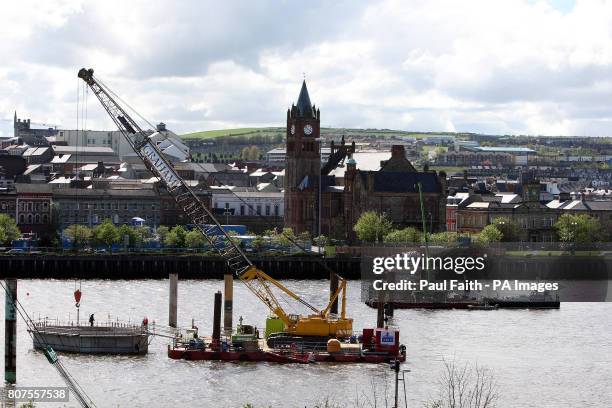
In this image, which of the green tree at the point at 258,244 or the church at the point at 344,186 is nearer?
A: the green tree at the point at 258,244

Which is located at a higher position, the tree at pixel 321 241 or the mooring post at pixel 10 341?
the tree at pixel 321 241

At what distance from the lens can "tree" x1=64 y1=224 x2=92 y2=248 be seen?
156525 millimetres

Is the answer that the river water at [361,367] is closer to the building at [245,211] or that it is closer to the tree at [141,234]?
the tree at [141,234]

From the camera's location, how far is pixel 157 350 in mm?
87938

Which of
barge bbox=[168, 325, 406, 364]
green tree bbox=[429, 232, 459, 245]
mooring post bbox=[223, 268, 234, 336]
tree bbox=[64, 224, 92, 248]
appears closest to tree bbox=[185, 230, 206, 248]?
tree bbox=[64, 224, 92, 248]

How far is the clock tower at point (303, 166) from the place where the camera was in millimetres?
178375

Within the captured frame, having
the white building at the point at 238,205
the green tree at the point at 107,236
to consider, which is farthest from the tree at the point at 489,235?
the white building at the point at 238,205

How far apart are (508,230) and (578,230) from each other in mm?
6544

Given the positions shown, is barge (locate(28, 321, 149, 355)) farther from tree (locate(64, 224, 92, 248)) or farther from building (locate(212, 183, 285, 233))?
building (locate(212, 183, 285, 233))

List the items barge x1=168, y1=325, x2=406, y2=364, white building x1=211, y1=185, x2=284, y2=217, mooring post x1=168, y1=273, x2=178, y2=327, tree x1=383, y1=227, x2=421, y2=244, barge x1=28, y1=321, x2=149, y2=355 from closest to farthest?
barge x1=168, y1=325, x2=406, y2=364, barge x1=28, y1=321, x2=149, y2=355, mooring post x1=168, y1=273, x2=178, y2=327, tree x1=383, y1=227, x2=421, y2=244, white building x1=211, y1=185, x2=284, y2=217

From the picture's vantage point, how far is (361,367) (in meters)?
84.2

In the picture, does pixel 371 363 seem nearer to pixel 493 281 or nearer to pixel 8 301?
pixel 8 301

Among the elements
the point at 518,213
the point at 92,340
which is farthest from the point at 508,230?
the point at 92,340

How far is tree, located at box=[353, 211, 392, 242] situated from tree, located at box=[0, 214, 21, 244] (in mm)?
28518
